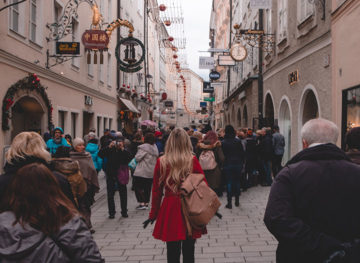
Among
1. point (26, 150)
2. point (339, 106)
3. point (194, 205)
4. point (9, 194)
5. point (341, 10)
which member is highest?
point (341, 10)

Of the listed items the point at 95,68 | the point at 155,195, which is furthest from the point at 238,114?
the point at 155,195

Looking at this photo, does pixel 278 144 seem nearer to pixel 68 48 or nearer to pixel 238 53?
pixel 238 53

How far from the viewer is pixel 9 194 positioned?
7.51 ft

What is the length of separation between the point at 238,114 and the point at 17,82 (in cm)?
2105

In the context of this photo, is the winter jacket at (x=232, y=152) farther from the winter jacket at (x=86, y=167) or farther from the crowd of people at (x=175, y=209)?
the crowd of people at (x=175, y=209)

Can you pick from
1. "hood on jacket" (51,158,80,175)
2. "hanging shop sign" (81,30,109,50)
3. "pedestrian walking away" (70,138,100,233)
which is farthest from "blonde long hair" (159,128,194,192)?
"hanging shop sign" (81,30,109,50)

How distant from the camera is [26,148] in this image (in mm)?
3123

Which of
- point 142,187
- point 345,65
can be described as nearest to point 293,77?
point 345,65

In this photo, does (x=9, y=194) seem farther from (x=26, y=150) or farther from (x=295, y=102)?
(x=295, y=102)

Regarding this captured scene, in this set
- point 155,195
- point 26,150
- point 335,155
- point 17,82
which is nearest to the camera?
point 335,155

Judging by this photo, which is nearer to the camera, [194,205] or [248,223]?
[194,205]

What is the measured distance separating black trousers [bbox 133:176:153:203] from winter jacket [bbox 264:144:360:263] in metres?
6.24

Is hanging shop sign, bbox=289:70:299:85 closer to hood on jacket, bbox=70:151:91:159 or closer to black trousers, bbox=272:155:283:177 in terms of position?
black trousers, bbox=272:155:283:177

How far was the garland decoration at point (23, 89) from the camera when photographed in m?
10.2
